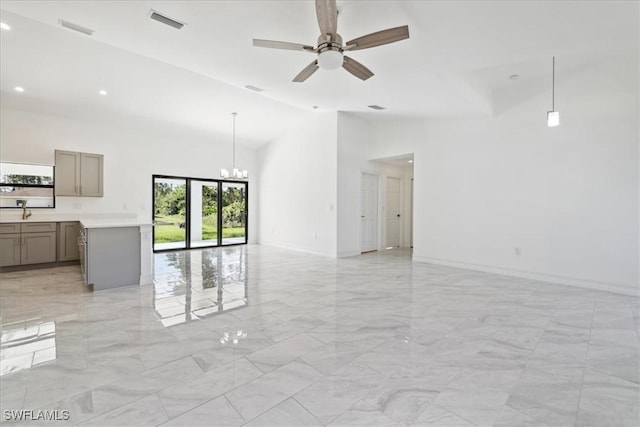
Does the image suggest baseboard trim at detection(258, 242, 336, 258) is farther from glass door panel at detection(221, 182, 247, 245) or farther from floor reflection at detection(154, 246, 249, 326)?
floor reflection at detection(154, 246, 249, 326)

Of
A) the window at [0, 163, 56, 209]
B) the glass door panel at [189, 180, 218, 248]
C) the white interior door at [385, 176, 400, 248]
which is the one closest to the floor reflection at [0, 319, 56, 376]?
the window at [0, 163, 56, 209]

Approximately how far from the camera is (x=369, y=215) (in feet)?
25.5

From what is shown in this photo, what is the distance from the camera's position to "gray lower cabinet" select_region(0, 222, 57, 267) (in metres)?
5.27

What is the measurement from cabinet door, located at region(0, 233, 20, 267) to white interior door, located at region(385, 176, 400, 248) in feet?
24.9

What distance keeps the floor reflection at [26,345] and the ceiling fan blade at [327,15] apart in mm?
3348

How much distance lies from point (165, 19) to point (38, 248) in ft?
16.1

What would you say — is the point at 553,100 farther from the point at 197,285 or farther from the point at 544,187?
the point at 197,285

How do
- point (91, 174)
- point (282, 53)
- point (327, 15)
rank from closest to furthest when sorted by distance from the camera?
point (327, 15) → point (282, 53) → point (91, 174)

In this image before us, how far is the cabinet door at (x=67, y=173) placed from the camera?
596cm

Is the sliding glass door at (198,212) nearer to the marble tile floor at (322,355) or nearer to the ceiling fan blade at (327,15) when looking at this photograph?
the marble tile floor at (322,355)

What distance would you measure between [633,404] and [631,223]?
3347 mm

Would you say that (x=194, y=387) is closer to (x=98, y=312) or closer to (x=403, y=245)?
(x=98, y=312)

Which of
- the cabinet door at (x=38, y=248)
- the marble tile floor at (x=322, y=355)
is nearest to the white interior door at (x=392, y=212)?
the marble tile floor at (x=322, y=355)

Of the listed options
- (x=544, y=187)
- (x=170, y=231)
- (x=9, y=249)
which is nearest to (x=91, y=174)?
(x=9, y=249)
